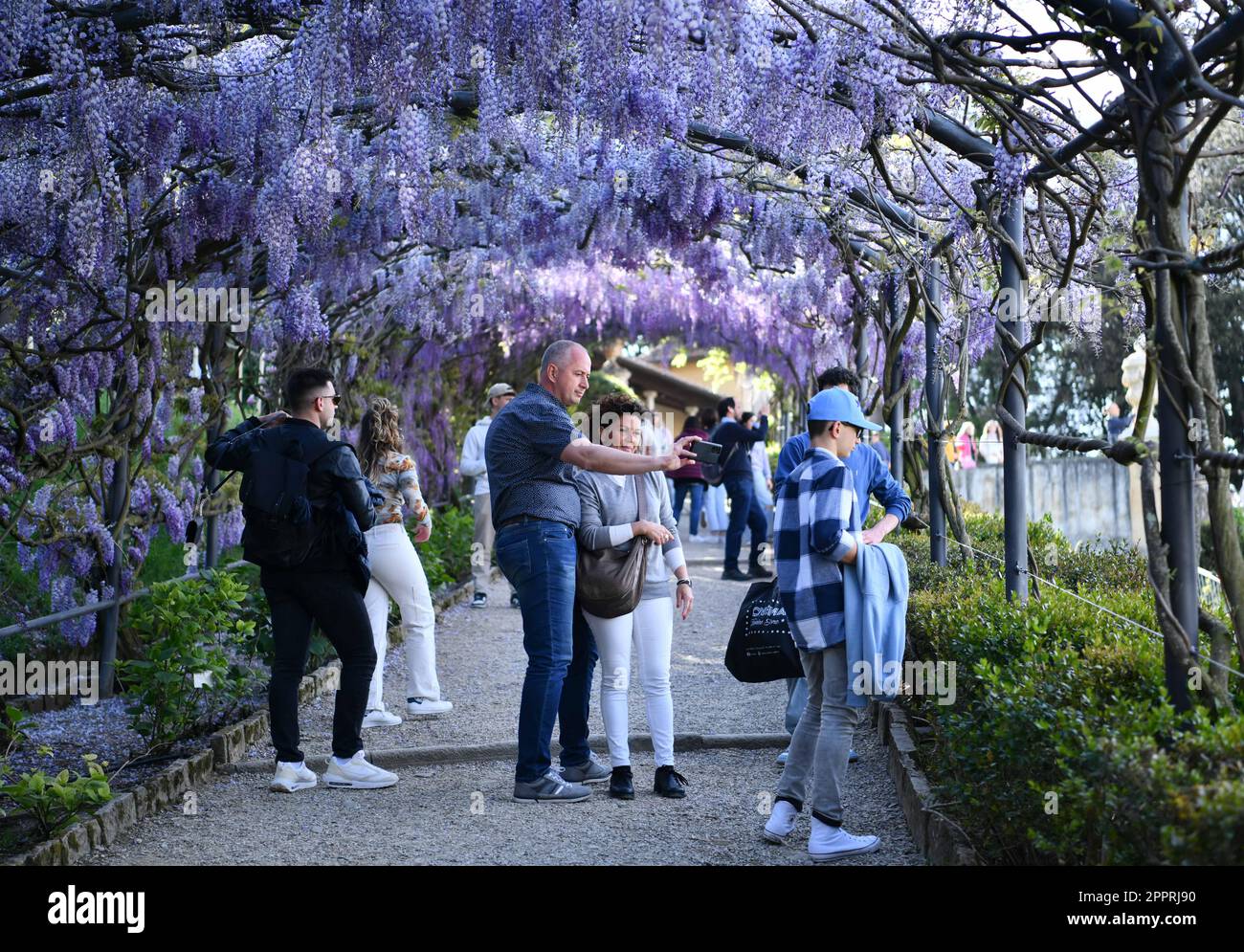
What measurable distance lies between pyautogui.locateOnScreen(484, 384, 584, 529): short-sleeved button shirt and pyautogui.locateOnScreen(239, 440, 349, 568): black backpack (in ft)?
2.23

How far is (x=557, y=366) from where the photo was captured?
15.2 feet

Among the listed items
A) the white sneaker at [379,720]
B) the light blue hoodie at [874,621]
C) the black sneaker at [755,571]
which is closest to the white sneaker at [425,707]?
the white sneaker at [379,720]

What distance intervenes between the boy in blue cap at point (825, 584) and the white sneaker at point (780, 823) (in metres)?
0.15

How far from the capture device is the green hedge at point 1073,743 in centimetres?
249

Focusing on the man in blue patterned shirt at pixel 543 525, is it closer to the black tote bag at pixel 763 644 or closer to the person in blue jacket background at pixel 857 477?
the black tote bag at pixel 763 644

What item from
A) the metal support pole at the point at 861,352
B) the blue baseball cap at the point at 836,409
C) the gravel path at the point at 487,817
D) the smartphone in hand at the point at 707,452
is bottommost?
the gravel path at the point at 487,817

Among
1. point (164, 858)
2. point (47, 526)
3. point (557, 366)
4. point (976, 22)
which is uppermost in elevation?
point (976, 22)

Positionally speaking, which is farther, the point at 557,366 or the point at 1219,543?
the point at 557,366

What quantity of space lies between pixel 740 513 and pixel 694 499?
4.39 m

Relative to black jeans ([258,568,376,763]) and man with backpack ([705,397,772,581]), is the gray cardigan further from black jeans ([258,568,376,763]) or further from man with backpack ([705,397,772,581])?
man with backpack ([705,397,772,581])

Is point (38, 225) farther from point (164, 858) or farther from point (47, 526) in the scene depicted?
point (164, 858)
